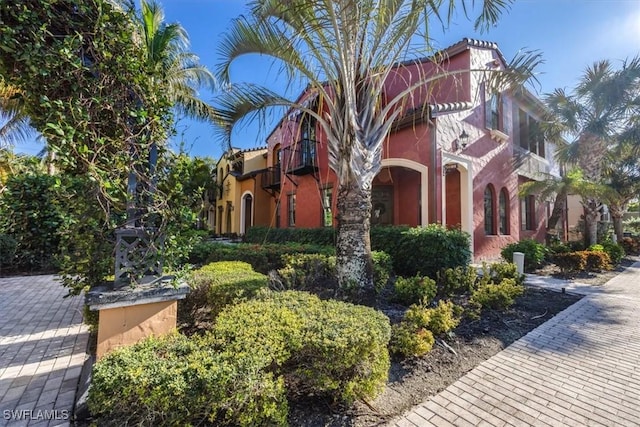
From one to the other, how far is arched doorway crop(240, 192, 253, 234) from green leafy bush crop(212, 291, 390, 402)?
1955 cm

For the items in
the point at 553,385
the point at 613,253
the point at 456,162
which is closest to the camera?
the point at 553,385

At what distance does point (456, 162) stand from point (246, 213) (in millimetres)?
16076

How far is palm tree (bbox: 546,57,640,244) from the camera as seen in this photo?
11.6 m

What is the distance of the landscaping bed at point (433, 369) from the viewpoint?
8.23 ft

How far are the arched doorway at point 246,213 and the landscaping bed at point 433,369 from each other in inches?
737

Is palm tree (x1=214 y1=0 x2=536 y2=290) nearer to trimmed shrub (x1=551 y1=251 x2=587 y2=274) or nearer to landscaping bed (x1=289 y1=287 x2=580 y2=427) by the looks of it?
landscaping bed (x1=289 y1=287 x2=580 y2=427)

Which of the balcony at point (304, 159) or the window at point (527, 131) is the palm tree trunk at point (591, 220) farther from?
the balcony at point (304, 159)

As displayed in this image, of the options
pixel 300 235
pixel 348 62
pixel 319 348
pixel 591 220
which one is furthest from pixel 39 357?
pixel 591 220

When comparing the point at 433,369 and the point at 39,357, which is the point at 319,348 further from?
the point at 39,357

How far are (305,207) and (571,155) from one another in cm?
1205

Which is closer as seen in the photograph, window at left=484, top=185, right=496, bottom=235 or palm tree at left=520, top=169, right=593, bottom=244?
palm tree at left=520, top=169, right=593, bottom=244

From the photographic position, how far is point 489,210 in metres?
12.1

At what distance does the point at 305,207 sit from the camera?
15062 mm

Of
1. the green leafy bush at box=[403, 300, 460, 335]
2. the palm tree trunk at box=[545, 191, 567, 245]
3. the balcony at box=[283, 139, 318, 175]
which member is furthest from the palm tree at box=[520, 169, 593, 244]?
the green leafy bush at box=[403, 300, 460, 335]
